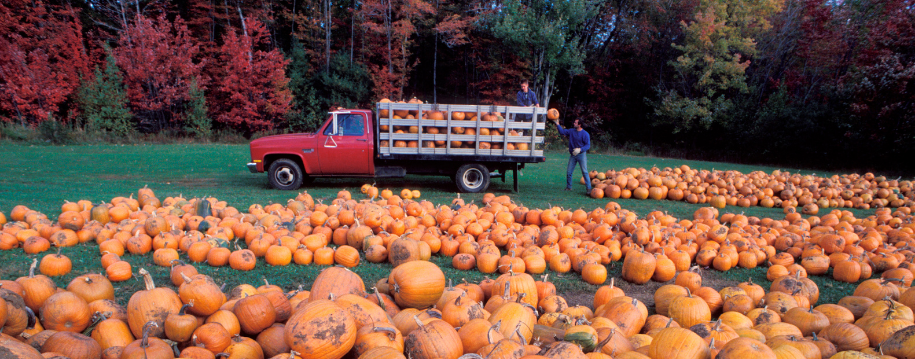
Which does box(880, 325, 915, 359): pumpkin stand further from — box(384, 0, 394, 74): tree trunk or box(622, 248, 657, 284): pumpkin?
box(384, 0, 394, 74): tree trunk

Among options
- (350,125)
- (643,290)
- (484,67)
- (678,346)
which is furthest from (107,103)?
(678,346)

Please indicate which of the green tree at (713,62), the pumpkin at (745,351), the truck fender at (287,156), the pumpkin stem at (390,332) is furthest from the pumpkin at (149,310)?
the green tree at (713,62)

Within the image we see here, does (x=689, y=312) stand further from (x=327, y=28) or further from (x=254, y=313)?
(x=327, y=28)

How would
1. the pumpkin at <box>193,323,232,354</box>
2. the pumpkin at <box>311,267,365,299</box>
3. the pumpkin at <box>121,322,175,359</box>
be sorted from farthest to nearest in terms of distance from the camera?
the pumpkin at <box>311,267,365,299</box> → the pumpkin at <box>193,323,232,354</box> → the pumpkin at <box>121,322,175,359</box>

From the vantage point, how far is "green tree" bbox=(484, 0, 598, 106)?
26.8 metres

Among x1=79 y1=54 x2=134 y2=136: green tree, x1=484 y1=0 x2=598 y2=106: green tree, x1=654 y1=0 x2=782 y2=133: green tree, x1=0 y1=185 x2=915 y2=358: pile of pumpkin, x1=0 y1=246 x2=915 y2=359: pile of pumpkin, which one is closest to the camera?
x1=0 y1=246 x2=915 y2=359: pile of pumpkin

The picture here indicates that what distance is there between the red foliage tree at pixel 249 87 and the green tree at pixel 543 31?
13.7 meters

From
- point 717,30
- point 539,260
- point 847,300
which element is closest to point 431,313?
point 539,260

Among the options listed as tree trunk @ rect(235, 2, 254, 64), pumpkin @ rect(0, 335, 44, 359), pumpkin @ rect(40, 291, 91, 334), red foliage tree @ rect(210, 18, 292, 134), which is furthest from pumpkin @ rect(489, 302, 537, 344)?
tree trunk @ rect(235, 2, 254, 64)

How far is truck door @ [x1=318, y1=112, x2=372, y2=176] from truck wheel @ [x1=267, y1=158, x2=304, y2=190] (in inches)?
22.1

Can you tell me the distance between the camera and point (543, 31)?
26562 mm

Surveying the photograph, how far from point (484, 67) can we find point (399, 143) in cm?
2186

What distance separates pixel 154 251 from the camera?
489cm

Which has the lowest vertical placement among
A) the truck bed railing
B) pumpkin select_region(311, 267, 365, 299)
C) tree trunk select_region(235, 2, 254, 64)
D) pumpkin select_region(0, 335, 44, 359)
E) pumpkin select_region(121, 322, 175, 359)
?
pumpkin select_region(121, 322, 175, 359)
